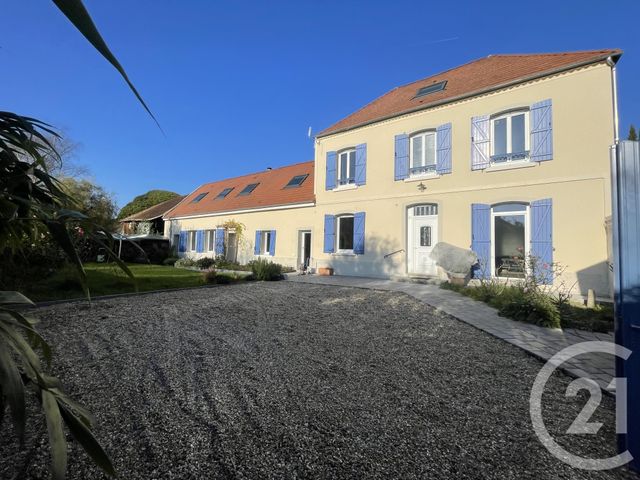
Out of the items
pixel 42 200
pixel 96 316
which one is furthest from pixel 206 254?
pixel 42 200

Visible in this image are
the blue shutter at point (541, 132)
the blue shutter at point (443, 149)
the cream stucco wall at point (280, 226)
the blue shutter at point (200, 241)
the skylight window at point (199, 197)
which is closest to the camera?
the blue shutter at point (541, 132)

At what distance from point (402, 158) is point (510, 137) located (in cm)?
303

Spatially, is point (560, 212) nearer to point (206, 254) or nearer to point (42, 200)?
point (42, 200)

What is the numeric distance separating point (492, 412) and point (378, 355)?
51.9 inches

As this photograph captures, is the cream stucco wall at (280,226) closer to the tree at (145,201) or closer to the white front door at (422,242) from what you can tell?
the white front door at (422,242)

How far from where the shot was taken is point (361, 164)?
1140 centimetres

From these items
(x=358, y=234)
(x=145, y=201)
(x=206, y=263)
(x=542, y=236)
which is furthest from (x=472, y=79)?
(x=145, y=201)

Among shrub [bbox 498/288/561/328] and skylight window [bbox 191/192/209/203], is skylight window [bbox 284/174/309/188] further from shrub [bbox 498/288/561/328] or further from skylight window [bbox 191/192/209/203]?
shrub [bbox 498/288/561/328]

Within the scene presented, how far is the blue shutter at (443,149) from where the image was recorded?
943 cm

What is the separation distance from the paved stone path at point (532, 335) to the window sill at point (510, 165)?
11.9ft

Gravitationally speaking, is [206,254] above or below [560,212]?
below

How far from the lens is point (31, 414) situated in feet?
7.18

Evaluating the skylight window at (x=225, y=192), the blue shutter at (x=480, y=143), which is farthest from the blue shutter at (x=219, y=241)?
the blue shutter at (x=480, y=143)

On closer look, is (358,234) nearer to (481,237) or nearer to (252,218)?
(481,237)
